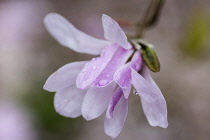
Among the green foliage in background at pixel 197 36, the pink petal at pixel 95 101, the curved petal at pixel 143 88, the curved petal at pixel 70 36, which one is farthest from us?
the green foliage in background at pixel 197 36

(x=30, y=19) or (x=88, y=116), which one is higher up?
(x=88, y=116)

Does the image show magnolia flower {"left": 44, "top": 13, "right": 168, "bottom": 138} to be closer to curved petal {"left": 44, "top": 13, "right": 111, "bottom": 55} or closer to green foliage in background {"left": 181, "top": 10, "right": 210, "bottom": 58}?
curved petal {"left": 44, "top": 13, "right": 111, "bottom": 55}

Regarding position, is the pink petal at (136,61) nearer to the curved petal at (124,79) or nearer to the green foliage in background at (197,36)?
the curved petal at (124,79)

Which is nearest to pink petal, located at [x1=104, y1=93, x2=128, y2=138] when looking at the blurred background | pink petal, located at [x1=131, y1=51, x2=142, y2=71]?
pink petal, located at [x1=131, y1=51, x2=142, y2=71]

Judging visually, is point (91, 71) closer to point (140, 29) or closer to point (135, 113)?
point (140, 29)

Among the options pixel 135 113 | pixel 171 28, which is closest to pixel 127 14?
pixel 171 28

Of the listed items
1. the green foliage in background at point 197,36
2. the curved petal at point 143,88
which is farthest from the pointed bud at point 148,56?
the green foliage in background at point 197,36
